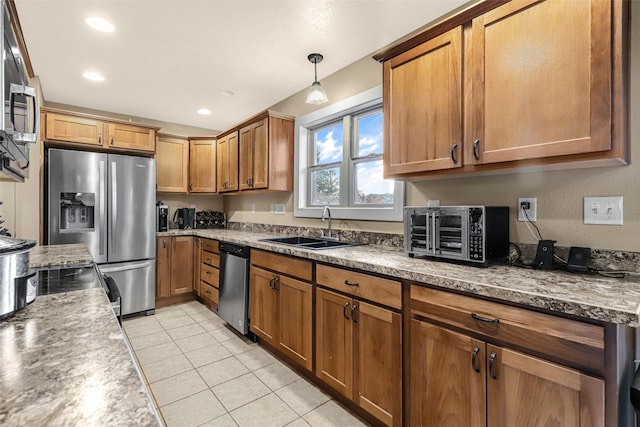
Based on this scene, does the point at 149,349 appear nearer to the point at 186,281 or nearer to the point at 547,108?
the point at 186,281

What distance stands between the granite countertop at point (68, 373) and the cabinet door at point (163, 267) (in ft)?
9.81

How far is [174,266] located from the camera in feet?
12.6

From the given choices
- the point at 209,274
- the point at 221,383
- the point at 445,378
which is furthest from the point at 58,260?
the point at 445,378

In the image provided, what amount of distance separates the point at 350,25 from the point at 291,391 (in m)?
2.53

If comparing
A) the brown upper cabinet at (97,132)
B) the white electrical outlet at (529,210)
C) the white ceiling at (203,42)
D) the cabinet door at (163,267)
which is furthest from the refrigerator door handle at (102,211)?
the white electrical outlet at (529,210)

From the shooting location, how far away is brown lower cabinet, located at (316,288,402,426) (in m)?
1.56

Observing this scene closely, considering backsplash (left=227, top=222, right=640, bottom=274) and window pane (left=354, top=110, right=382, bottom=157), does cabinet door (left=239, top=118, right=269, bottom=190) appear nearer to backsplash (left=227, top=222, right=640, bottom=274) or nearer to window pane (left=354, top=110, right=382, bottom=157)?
backsplash (left=227, top=222, right=640, bottom=274)

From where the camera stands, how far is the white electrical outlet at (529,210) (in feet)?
5.34

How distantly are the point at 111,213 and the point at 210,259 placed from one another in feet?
3.74

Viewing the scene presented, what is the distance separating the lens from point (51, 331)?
783 millimetres

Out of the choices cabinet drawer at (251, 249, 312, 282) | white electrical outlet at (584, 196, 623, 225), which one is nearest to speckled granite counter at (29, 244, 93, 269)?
cabinet drawer at (251, 249, 312, 282)

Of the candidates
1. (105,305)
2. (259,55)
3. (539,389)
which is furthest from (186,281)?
(539,389)

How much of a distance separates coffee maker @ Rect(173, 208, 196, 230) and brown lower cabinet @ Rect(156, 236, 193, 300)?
50 centimetres

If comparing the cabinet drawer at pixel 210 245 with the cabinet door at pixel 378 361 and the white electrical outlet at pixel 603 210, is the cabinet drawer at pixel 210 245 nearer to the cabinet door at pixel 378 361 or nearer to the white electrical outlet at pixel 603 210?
the cabinet door at pixel 378 361
